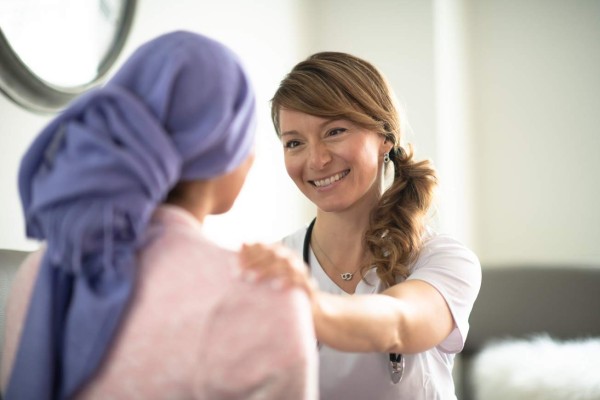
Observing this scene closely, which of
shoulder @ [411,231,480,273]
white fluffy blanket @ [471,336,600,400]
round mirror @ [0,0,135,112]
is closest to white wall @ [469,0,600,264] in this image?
white fluffy blanket @ [471,336,600,400]

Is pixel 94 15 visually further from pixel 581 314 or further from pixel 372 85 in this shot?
pixel 581 314

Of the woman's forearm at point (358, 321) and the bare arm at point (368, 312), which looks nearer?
the bare arm at point (368, 312)

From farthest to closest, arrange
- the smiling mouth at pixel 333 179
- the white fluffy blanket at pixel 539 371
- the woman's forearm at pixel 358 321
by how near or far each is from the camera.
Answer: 1. the white fluffy blanket at pixel 539 371
2. the smiling mouth at pixel 333 179
3. the woman's forearm at pixel 358 321

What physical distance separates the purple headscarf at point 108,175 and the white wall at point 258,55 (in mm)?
1478

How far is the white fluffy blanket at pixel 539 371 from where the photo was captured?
2.70 metres

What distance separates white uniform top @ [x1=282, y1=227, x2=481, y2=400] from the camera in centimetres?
163

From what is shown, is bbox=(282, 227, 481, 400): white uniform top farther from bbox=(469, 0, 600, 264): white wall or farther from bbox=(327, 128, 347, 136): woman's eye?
bbox=(469, 0, 600, 264): white wall

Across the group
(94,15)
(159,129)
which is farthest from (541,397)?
(159,129)

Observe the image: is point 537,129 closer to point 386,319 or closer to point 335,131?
point 335,131

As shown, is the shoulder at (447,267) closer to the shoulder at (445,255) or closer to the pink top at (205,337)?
the shoulder at (445,255)

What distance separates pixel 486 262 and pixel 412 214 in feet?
7.57

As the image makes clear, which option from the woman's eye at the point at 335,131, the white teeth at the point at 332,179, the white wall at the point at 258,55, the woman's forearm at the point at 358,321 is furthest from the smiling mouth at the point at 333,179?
the white wall at the point at 258,55

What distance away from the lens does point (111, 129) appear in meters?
0.85

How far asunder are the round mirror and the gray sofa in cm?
229
